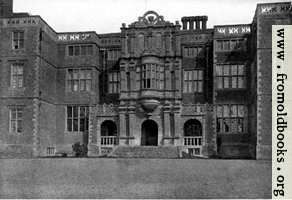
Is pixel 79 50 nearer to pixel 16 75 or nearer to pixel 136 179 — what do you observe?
pixel 16 75

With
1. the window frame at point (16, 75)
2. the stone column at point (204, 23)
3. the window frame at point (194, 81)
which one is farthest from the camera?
the stone column at point (204, 23)

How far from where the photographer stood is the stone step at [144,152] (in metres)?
25.4

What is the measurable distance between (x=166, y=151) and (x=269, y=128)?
6.77m

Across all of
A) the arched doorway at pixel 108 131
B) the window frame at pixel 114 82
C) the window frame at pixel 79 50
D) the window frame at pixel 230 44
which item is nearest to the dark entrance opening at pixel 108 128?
the arched doorway at pixel 108 131

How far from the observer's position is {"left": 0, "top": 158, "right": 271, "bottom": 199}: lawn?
1319 cm

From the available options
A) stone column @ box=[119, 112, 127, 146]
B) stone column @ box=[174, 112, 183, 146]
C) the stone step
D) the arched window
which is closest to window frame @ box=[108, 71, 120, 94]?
stone column @ box=[119, 112, 127, 146]

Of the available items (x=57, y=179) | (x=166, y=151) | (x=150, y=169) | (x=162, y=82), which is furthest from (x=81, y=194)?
(x=162, y=82)

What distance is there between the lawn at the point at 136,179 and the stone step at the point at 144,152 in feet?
17.4

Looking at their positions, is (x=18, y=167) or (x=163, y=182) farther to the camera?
(x=18, y=167)

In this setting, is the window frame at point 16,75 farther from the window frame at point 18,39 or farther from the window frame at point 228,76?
the window frame at point 228,76

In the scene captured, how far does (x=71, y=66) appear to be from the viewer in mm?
31344

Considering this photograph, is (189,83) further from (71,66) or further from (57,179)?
(57,179)

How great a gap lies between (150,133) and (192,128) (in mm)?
3260

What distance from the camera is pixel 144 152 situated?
25828 millimetres
